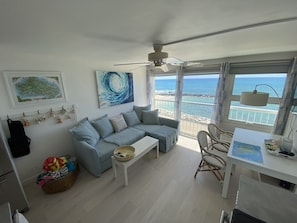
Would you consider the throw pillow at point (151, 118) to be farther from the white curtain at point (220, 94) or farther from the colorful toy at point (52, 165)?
the colorful toy at point (52, 165)

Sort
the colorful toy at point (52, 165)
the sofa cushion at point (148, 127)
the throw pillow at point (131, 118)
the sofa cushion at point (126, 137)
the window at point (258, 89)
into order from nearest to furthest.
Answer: the colorful toy at point (52, 165), the window at point (258, 89), the sofa cushion at point (126, 137), the sofa cushion at point (148, 127), the throw pillow at point (131, 118)

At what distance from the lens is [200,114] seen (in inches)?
152

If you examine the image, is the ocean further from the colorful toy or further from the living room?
the colorful toy

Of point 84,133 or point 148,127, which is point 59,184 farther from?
point 148,127

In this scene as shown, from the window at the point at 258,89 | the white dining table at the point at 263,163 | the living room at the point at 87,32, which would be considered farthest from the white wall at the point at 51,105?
the window at the point at 258,89

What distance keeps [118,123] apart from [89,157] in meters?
1.16

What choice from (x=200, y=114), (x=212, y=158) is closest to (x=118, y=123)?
(x=212, y=158)

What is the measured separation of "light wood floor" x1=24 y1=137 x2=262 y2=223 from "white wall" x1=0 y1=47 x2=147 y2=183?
18.4 inches

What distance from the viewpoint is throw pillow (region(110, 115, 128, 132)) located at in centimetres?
312

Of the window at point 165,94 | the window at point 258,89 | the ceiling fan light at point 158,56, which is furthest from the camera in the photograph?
the window at point 165,94

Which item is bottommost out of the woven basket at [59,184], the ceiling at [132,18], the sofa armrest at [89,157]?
the woven basket at [59,184]

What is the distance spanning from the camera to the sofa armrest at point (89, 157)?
211cm

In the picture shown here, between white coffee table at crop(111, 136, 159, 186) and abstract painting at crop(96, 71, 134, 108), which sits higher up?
abstract painting at crop(96, 71, 134, 108)

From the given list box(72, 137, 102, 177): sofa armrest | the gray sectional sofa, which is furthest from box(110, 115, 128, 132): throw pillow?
box(72, 137, 102, 177): sofa armrest
